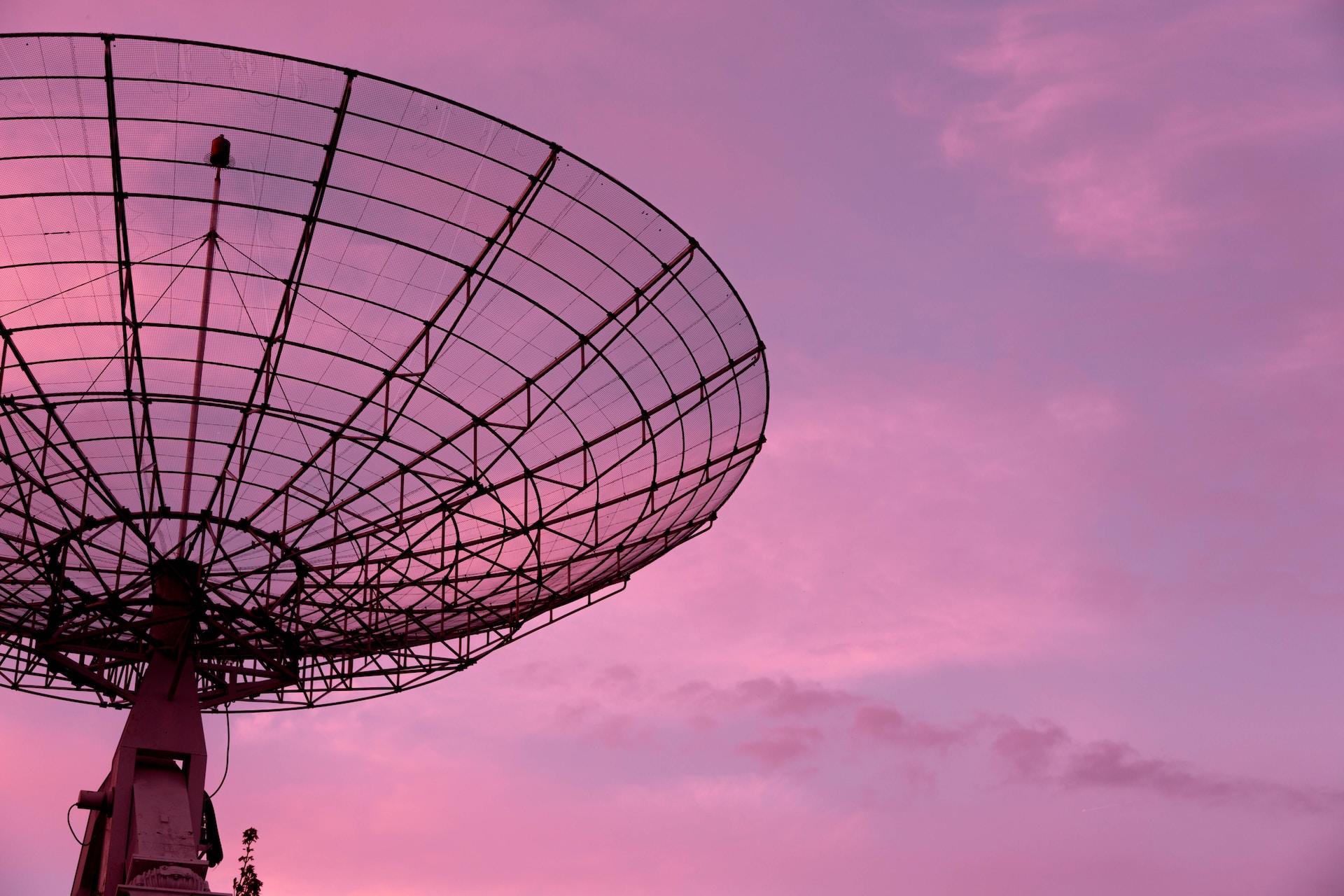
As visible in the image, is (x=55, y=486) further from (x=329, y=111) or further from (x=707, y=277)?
(x=707, y=277)

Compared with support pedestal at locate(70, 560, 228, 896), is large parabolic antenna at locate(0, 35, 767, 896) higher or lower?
higher

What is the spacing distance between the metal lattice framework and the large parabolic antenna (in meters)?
0.07

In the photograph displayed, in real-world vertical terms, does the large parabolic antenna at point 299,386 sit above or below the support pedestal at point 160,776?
above

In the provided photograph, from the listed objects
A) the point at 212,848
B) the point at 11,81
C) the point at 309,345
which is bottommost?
the point at 212,848

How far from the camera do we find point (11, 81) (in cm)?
2698

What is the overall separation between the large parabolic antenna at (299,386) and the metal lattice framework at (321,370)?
72mm

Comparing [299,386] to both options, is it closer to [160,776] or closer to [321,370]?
[321,370]

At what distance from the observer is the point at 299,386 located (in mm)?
33031

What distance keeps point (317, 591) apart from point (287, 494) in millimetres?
2901

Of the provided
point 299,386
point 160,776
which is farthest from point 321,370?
point 160,776

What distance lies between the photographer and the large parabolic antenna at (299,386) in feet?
94.2

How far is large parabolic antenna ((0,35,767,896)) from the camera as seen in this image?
28719mm

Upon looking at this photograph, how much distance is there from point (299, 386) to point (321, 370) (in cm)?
75

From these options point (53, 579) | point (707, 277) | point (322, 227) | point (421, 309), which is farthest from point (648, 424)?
point (53, 579)
